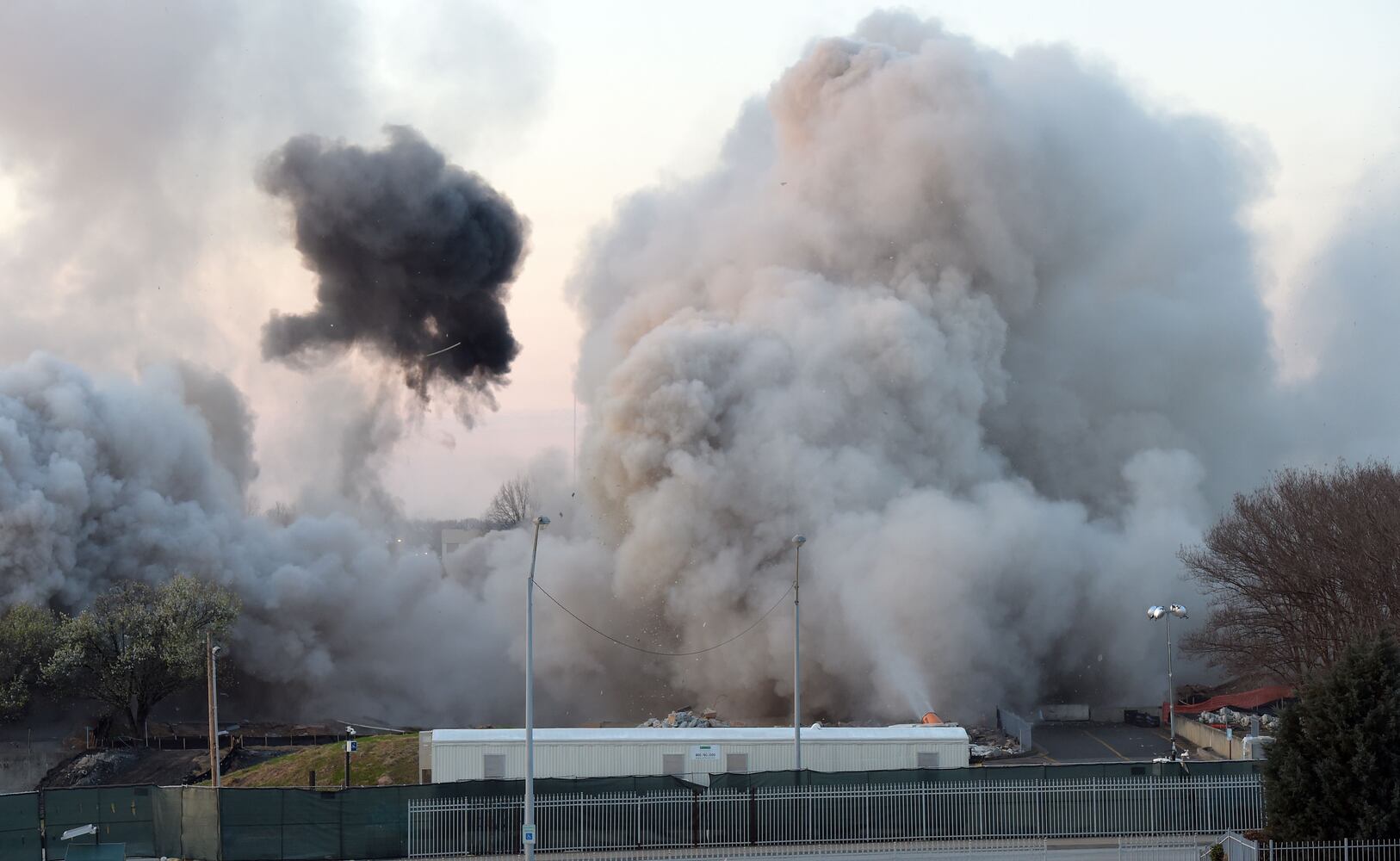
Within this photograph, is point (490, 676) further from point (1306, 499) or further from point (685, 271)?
point (1306, 499)

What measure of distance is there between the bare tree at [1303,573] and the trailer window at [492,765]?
25121 mm

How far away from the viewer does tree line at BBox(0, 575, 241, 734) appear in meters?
49.3

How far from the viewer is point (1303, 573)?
4719 cm

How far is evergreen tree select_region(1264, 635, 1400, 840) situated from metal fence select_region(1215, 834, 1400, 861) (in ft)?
0.50

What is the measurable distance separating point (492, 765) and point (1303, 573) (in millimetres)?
27445

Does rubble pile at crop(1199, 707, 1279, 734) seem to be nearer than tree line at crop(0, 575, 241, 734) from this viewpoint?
Yes

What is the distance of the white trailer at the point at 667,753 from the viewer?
3362 cm

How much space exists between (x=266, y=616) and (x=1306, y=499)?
129 ft

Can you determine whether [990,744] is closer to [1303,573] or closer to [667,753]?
[1303,573]

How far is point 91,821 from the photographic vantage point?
101 feet

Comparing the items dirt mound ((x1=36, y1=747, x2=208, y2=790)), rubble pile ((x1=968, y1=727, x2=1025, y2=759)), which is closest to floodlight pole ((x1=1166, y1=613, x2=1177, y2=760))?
rubble pile ((x1=968, y1=727, x2=1025, y2=759))

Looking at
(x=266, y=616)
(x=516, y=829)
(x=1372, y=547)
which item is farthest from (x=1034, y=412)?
(x=516, y=829)

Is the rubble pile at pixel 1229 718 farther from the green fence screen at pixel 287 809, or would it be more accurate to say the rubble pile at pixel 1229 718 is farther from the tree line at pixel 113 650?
the tree line at pixel 113 650

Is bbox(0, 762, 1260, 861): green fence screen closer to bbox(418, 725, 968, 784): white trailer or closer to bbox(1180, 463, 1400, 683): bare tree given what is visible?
bbox(418, 725, 968, 784): white trailer
